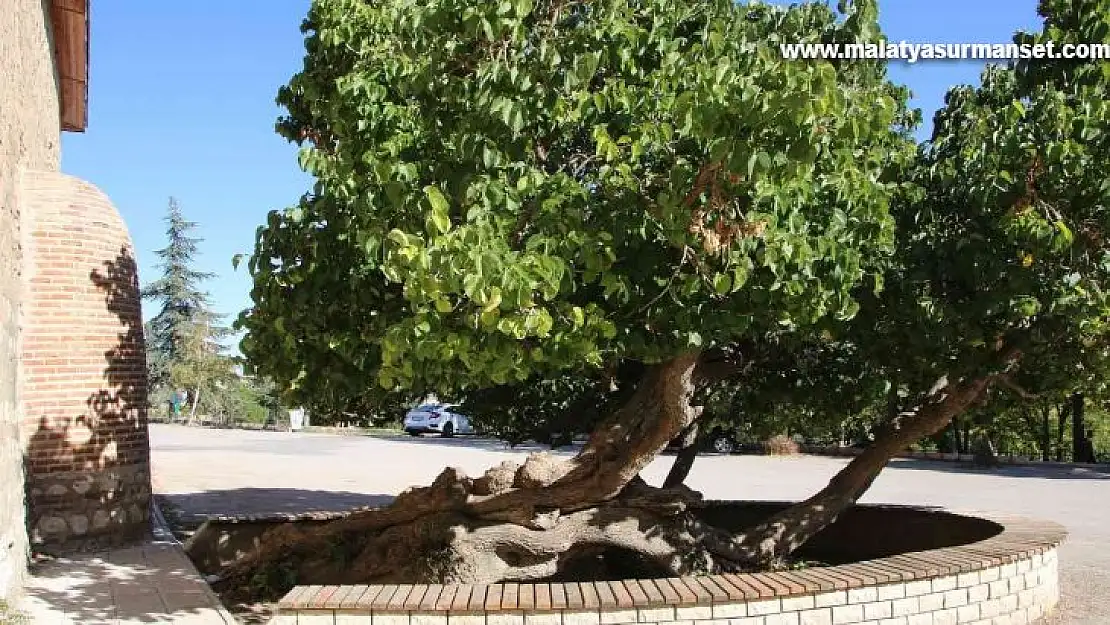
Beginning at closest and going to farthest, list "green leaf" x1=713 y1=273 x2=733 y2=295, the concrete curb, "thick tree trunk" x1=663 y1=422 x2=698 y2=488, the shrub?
"green leaf" x1=713 y1=273 x2=733 y2=295, the concrete curb, "thick tree trunk" x1=663 y1=422 x2=698 y2=488, the shrub

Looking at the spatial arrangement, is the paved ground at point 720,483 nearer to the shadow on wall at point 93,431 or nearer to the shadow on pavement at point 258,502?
the shadow on pavement at point 258,502

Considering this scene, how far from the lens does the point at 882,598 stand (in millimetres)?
5344

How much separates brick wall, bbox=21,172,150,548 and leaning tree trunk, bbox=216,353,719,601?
2.14 meters

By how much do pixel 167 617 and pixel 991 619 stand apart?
18.1ft

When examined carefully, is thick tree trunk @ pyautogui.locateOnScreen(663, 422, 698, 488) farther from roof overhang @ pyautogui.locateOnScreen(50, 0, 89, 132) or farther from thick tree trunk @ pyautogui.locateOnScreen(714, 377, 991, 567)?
roof overhang @ pyautogui.locateOnScreen(50, 0, 89, 132)

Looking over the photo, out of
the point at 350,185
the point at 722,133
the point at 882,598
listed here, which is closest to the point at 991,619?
the point at 882,598

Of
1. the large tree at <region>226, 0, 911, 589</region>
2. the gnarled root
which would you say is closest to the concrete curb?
the gnarled root

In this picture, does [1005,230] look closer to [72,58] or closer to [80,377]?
[80,377]

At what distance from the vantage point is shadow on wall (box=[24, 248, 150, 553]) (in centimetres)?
815

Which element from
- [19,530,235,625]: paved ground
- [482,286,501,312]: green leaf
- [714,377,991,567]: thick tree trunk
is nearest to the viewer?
[482,286,501,312]: green leaf

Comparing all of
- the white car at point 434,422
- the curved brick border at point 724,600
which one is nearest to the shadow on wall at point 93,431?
the curved brick border at point 724,600

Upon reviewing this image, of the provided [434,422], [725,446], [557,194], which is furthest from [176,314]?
[557,194]

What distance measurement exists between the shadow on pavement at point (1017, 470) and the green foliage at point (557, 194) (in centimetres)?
1764

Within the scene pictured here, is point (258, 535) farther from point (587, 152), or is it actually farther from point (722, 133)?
point (722, 133)
